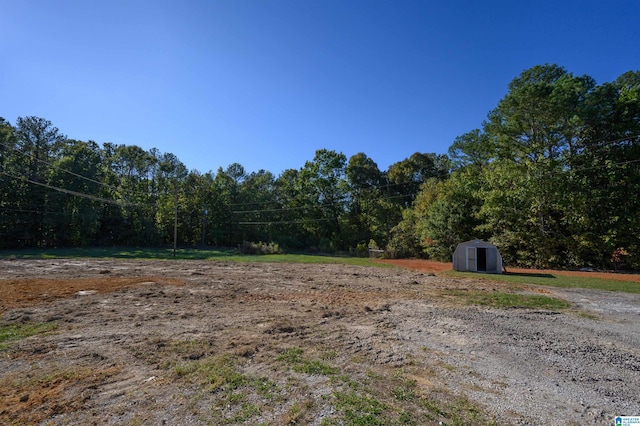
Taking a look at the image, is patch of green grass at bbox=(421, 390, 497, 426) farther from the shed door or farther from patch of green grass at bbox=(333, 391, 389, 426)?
the shed door

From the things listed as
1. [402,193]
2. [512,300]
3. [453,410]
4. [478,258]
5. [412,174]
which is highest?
[412,174]

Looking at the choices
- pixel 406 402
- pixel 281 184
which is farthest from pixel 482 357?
pixel 281 184

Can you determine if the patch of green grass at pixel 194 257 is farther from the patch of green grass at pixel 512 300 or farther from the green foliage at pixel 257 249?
the patch of green grass at pixel 512 300

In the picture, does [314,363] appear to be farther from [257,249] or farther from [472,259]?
[257,249]

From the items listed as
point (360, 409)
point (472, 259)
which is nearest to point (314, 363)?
point (360, 409)

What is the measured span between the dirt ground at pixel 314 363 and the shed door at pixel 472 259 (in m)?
11.7

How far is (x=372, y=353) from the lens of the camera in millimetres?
5688

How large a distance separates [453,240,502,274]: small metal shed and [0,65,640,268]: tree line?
5.79 metres

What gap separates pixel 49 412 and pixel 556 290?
17387 mm

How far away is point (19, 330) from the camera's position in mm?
6871

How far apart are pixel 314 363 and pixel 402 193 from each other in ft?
159

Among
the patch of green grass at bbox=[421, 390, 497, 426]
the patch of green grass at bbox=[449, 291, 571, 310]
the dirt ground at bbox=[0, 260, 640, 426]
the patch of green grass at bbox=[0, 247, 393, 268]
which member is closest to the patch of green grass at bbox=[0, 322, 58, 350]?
the dirt ground at bbox=[0, 260, 640, 426]

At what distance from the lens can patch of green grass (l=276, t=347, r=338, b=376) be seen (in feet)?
15.7

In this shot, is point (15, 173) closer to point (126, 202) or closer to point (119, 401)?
point (126, 202)
